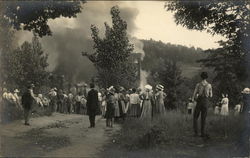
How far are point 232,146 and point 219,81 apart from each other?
280 cm

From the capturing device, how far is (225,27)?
13.8 meters

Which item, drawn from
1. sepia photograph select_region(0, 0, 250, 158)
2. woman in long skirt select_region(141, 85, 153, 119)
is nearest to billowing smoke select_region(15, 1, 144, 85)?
sepia photograph select_region(0, 0, 250, 158)

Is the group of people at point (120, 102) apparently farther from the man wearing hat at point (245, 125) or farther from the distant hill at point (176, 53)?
the distant hill at point (176, 53)

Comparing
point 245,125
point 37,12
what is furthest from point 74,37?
point 245,125

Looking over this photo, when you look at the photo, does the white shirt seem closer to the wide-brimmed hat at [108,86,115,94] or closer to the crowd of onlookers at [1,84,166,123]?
the crowd of onlookers at [1,84,166,123]

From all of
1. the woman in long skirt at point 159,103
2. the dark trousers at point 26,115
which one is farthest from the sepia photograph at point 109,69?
the woman in long skirt at point 159,103

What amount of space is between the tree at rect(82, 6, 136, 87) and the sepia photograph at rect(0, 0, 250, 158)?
30 mm

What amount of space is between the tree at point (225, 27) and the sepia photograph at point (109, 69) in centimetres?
3

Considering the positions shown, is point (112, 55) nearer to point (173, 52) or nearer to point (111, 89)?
point (173, 52)

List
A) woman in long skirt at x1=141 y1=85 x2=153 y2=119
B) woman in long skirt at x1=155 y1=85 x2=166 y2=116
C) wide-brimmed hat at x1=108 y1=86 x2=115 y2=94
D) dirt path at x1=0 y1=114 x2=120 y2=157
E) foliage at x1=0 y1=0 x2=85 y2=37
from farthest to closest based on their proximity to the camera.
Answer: woman in long skirt at x1=155 y1=85 x2=166 y2=116 < woman in long skirt at x1=141 y1=85 x2=153 y2=119 < wide-brimmed hat at x1=108 y1=86 x2=115 y2=94 < foliage at x1=0 y1=0 x2=85 y2=37 < dirt path at x1=0 y1=114 x2=120 y2=157

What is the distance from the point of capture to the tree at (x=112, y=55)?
12841 millimetres

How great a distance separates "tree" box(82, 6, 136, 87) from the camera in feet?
42.1

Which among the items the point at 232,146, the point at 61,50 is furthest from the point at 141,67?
the point at 232,146

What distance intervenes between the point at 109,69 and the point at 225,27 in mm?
3751
